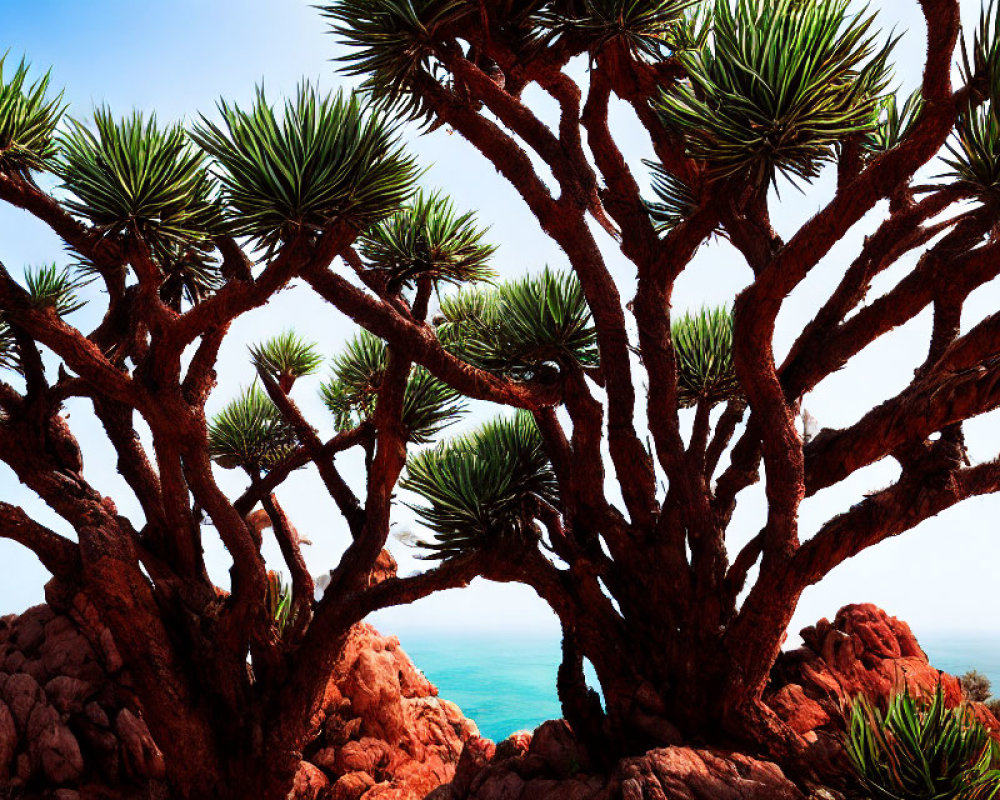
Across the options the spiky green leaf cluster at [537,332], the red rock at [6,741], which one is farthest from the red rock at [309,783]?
the spiky green leaf cluster at [537,332]

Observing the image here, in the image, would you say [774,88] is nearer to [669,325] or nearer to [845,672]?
[669,325]

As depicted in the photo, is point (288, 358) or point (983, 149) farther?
point (288, 358)

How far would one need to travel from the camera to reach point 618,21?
20.0 feet

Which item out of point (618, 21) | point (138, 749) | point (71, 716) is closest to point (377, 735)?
point (138, 749)

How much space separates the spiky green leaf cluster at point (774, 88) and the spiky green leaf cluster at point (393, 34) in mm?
1975

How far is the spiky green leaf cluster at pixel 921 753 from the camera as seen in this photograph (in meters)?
5.07

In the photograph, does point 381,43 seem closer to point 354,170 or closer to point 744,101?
point 354,170

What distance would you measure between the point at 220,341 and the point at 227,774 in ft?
13.4

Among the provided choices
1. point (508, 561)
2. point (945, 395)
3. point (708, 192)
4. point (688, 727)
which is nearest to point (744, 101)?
point (708, 192)

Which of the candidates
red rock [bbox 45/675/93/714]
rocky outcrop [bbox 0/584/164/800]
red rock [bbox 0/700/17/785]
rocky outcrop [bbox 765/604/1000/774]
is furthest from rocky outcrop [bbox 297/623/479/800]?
rocky outcrop [bbox 765/604/1000/774]

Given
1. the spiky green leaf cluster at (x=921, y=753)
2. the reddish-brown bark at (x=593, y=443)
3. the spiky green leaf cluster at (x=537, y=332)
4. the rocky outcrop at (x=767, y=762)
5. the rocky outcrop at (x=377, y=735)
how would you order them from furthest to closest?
the rocky outcrop at (x=377, y=735) → the spiky green leaf cluster at (x=537, y=332) → the reddish-brown bark at (x=593, y=443) → the rocky outcrop at (x=767, y=762) → the spiky green leaf cluster at (x=921, y=753)

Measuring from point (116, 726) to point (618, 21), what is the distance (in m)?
8.37

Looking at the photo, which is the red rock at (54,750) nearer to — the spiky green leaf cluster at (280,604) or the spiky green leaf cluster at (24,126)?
the spiky green leaf cluster at (280,604)

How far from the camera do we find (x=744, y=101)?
211 inches
